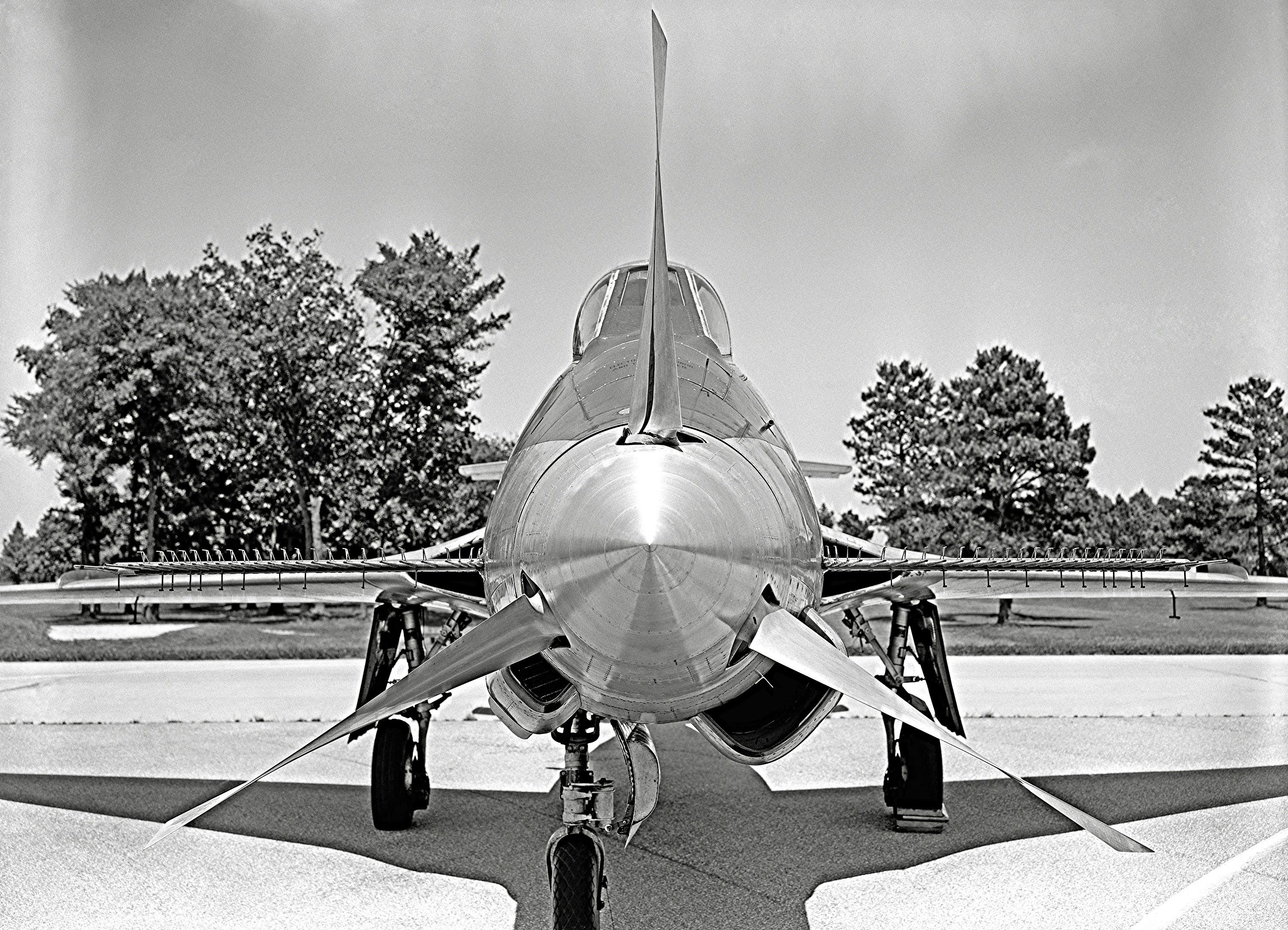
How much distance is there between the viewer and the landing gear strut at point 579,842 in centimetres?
432

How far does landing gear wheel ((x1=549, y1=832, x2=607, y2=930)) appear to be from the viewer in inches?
170

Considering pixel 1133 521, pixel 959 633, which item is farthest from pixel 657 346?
pixel 1133 521

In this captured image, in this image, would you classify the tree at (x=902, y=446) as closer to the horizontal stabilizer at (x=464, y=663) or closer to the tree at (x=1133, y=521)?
the tree at (x=1133, y=521)

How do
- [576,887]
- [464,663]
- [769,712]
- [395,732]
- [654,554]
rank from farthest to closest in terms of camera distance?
[395,732] < [769,712] < [576,887] < [464,663] < [654,554]

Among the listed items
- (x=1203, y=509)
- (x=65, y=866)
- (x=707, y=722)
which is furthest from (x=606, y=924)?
(x=1203, y=509)

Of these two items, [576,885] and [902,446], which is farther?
[902,446]

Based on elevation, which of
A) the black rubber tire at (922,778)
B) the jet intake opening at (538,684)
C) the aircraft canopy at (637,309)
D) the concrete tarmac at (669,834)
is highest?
the aircraft canopy at (637,309)

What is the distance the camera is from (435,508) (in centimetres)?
3050

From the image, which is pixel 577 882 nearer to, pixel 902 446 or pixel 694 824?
pixel 694 824

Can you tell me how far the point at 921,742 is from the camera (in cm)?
Result: 707

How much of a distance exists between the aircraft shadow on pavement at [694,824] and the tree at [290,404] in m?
21.8

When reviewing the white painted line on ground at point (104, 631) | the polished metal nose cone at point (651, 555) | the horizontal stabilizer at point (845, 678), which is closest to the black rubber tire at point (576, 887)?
the polished metal nose cone at point (651, 555)

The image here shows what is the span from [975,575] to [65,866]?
5989mm

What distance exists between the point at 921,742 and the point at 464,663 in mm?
4476
